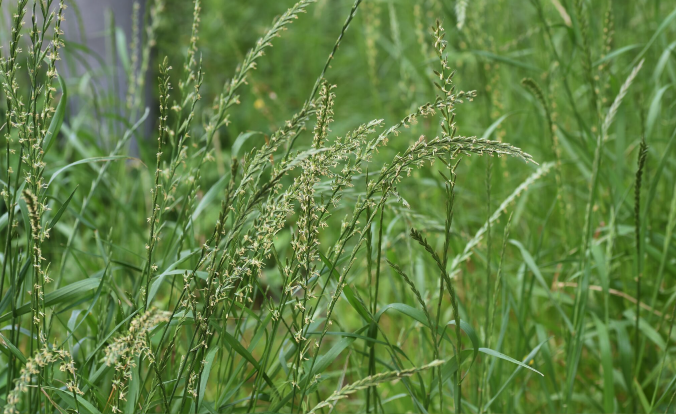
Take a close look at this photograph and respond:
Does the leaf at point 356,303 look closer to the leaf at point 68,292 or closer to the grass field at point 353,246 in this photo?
the grass field at point 353,246

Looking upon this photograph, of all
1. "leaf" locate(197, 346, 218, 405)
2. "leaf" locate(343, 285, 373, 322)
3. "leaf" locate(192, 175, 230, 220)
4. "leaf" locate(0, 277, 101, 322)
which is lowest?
"leaf" locate(197, 346, 218, 405)

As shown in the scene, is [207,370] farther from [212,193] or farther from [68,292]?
[212,193]

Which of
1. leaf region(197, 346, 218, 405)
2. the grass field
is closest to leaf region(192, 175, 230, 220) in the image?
the grass field

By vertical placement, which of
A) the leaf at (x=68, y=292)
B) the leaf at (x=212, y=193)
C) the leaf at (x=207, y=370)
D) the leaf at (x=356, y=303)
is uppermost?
the leaf at (x=212, y=193)

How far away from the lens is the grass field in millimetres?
829

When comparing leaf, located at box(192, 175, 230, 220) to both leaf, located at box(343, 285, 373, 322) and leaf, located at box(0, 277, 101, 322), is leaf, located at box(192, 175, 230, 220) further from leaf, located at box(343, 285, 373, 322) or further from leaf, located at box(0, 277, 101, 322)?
leaf, located at box(343, 285, 373, 322)

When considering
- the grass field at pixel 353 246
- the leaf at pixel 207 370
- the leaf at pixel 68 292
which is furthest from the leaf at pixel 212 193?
the leaf at pixel 207 370

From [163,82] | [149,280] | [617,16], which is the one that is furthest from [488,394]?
[617,16]

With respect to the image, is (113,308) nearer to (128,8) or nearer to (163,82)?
(163,82)

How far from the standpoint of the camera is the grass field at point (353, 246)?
829 millimetres

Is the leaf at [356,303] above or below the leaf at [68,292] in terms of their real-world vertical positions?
below

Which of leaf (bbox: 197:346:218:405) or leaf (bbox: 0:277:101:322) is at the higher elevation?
leaf (bbox: 0:277:101:322)

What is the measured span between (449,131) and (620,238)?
121 cm

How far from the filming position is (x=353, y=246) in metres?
1.54
